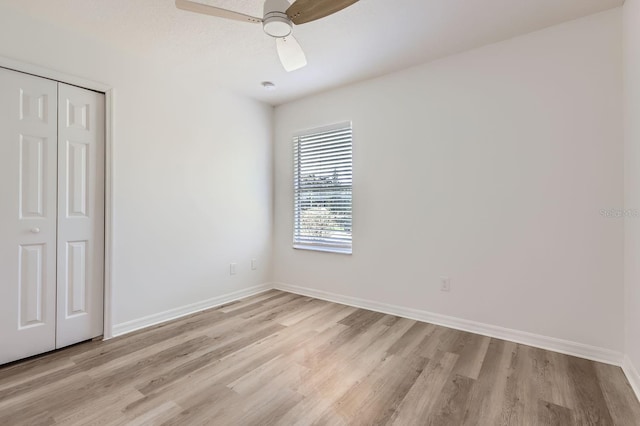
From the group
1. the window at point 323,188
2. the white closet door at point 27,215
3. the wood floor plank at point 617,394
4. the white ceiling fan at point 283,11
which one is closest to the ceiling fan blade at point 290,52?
the white ceiling fan at point 283,11

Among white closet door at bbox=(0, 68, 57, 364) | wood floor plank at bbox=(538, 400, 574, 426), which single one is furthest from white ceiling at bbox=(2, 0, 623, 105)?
wood floor plank at bbox=(538, 400, 574, 426)

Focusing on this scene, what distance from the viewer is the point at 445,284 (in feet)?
9.55

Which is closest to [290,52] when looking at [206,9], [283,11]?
[283,11]

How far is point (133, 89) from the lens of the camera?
280 centimetres

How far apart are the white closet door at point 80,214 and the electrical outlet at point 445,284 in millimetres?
3070

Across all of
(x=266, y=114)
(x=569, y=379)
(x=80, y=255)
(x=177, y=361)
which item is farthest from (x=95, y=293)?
(x=569, y=379)

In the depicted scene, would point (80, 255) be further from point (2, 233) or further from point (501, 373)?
point (501, 373)

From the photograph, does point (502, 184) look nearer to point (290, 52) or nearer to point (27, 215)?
point (290, 52)

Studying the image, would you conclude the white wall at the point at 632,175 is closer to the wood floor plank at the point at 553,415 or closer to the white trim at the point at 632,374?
the white trim at the point at 632,374

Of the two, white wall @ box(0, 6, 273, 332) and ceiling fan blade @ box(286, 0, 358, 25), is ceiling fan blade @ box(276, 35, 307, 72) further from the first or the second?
white wall @ box(0, 6, 273, 332)

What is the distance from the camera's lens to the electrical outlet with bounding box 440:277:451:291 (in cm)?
289

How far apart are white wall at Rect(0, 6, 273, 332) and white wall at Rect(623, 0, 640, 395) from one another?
3377mm

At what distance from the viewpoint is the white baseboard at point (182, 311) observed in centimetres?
275

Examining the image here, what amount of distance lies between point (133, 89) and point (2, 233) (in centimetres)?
152
